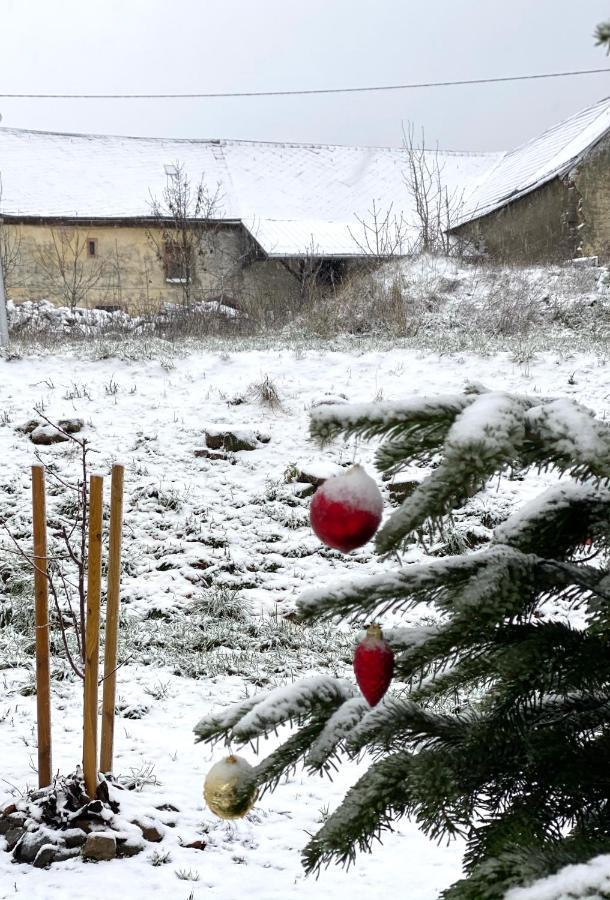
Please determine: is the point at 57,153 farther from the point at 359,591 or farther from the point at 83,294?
the point at 359,591

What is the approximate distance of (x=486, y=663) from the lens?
1.01 m

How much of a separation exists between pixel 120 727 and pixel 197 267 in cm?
1934

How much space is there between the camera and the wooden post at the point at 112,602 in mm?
2742

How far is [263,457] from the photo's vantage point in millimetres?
7445

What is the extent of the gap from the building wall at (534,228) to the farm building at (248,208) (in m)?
0.03

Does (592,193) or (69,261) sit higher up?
(592,193)

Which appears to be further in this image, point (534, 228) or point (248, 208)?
point (248, 208)

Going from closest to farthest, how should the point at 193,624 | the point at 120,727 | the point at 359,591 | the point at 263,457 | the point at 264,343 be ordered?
the point at 359,591 → the point at 120,727 → the point at 193,624 → the point at 263,457 → the point at 264,343

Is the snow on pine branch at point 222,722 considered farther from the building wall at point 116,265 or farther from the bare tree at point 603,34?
the building wall at point 116,265

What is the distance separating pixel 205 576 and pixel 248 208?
18787 mm

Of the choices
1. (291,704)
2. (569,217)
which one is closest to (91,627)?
(291,704)

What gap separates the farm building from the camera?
18.5m

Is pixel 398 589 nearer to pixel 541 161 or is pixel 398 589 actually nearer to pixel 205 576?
pixel 205 576

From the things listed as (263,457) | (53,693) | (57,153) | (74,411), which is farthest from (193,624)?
(57,153)
